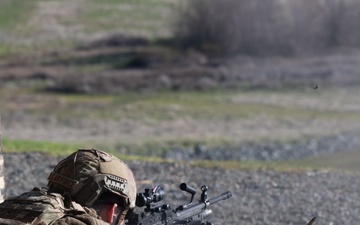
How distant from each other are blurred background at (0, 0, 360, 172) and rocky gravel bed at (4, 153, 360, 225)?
1.21 m

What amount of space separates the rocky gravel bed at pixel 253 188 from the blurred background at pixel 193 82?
47.5 inches

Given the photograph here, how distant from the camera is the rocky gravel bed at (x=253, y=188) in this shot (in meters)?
13.4

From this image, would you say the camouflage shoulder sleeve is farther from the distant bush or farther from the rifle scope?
the distant bush

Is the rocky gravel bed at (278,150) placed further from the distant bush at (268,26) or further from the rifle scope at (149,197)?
the distant bush at (268,26)

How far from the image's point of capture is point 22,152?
19.0 m

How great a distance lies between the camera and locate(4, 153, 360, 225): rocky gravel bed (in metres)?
13.4

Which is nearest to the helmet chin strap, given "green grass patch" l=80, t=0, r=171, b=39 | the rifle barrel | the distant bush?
the rifle barrel

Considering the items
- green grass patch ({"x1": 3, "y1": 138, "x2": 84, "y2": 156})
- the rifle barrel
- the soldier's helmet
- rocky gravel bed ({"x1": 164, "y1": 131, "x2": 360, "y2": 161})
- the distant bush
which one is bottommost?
the distant bush

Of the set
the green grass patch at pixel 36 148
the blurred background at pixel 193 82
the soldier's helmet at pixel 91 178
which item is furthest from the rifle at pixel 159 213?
the green grass patch at pixel 36 148

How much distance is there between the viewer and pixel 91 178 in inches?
247

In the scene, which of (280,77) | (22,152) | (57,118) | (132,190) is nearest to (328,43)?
(280,77)

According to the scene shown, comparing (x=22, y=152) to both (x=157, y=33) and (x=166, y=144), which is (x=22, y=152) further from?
(x=157, y=33)

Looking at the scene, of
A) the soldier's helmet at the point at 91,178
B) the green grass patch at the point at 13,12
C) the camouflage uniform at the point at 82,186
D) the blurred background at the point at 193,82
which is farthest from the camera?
the green grass patch at the point at 13,12

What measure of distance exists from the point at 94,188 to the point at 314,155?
21955 millimetres
